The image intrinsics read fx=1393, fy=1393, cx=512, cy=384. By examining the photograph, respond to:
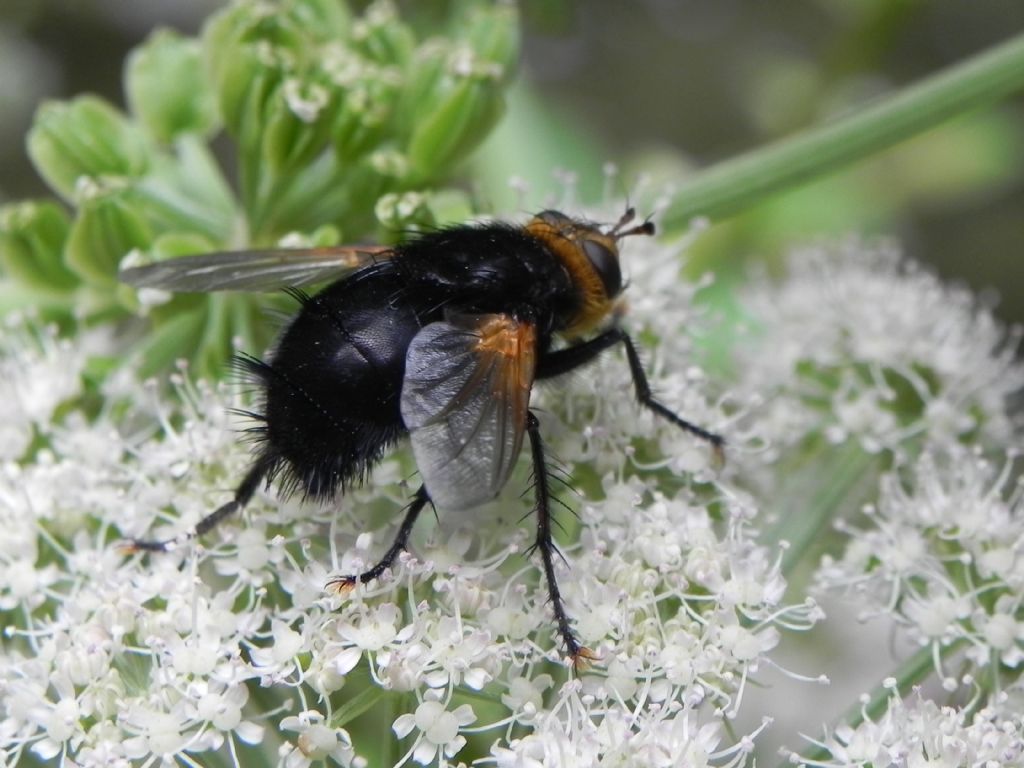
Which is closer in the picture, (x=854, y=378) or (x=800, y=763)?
(x=800, y=763)

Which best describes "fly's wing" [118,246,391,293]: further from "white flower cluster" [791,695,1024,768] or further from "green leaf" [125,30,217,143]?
"white flower cluster" [791,695,1024,768]

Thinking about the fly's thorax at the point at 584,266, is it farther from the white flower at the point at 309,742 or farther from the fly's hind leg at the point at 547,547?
the white flower at the point at 309,742

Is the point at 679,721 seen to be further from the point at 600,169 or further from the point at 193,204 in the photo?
the point at 600,169

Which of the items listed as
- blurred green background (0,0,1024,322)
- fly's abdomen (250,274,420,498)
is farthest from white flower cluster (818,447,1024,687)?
blurred green background (0,0,1024,322)

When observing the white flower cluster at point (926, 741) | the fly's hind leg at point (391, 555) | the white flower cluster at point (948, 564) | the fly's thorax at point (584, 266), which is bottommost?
the white flower cluster at point (926, 741)

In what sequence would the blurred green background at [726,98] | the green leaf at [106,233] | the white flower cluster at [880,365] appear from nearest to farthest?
the green leaf at [106,233] → the white flower cluster at [880,365] → the blurred green background at [726,98]

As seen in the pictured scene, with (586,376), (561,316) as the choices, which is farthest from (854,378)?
(561,316)

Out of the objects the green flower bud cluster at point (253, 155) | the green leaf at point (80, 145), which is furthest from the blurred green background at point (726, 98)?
the green leaf at point (80, 145)
